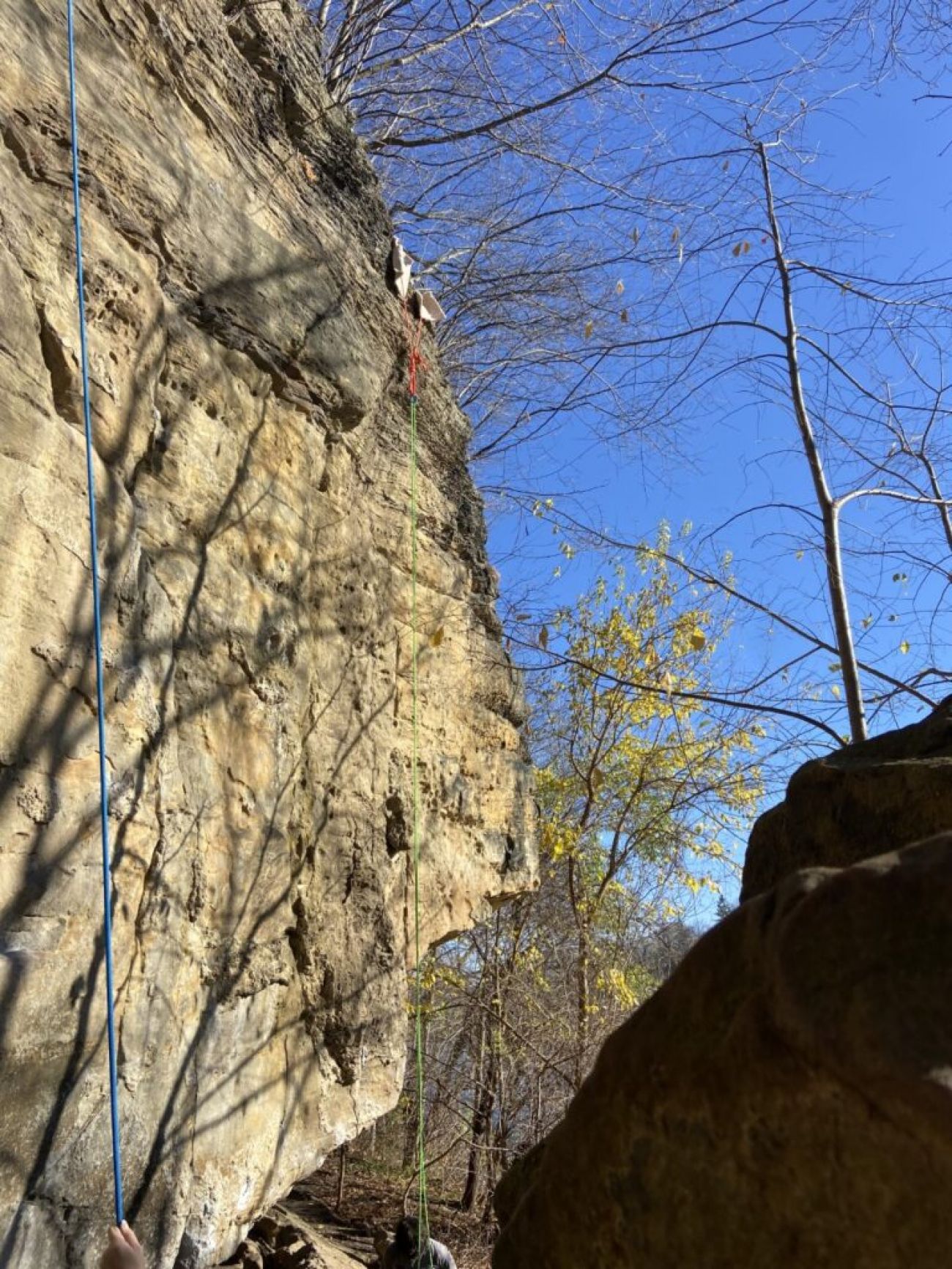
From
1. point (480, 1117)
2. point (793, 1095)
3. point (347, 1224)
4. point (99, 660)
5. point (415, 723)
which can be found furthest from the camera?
point (480, 1117)

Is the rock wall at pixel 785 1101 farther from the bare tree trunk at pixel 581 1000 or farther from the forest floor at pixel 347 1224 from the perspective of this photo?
the bare tree trunk at pixel 581 1000

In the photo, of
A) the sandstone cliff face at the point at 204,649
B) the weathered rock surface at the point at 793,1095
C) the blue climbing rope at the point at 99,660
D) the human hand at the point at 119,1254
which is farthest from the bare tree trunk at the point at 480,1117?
the weathered rock surface at the point at 793,1095

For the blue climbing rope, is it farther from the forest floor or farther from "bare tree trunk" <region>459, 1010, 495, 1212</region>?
"bare tree trunk" <region>459, 1010, 495, 1212</region>

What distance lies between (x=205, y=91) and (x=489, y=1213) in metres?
7.66

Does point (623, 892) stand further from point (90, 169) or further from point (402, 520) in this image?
point (90, 169)

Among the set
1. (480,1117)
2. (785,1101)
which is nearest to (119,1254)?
(785,1101)

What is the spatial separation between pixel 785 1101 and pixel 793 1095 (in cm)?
2

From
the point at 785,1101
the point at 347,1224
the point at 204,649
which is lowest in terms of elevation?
the point at 785,1101

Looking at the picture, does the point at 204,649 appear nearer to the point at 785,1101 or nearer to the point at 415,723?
the point at 415,723

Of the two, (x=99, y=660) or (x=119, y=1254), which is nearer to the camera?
(x=119, y=1254)

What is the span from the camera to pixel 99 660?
103 inches

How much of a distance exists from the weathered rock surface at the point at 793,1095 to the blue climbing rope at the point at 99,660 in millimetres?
1159

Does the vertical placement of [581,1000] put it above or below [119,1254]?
above

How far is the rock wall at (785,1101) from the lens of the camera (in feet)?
4.21
